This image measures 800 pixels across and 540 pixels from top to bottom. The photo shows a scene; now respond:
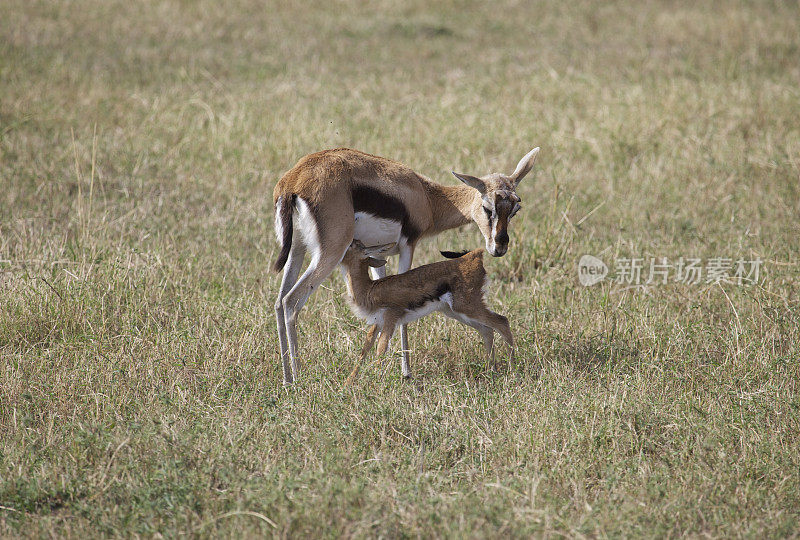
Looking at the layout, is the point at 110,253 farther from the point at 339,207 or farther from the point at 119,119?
the point at 119,119

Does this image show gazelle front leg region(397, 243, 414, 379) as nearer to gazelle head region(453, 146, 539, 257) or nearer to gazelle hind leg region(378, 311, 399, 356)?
gazelle hind leg region(378, 311, 399, 356)

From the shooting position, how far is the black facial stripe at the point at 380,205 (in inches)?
193

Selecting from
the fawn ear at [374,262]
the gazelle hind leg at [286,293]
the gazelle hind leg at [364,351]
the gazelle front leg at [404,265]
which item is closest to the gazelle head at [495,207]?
the gazelle front leg at [404,265]

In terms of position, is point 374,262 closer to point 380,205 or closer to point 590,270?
point 380,205

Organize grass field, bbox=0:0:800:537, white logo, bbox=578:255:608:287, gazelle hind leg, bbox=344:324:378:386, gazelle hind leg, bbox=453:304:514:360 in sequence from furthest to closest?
white logo, bbox=578:255:608:287 → gazelle hind leg, bbox=453:304:514:360 → gazelle hind leg, bbox=344:324:378:386 → grass field, bbox=0:0:800:537

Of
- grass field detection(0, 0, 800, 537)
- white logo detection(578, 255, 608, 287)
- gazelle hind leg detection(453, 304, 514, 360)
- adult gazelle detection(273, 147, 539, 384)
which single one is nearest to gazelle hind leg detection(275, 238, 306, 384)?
adult gazelle detection(273, 147, 539, 384)

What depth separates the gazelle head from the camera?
16.5 ft

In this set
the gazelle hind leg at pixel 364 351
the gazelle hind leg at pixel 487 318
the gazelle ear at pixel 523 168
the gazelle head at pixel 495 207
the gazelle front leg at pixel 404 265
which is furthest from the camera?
the gazelle ear at pixel 523 168

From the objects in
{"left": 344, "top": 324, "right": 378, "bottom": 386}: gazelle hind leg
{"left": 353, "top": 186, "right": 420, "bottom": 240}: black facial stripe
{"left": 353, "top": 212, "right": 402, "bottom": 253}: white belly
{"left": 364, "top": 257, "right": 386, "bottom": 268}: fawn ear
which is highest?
{"left": 353, "top": 186, "right": 420, "bottom": 240}: black facial stripe

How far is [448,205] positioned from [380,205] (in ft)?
2.28

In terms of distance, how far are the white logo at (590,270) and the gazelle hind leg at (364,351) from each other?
2074 mm

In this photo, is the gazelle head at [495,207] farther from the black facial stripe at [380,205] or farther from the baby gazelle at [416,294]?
the black facial stripe at [380,205]

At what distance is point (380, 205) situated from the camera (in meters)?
4.99

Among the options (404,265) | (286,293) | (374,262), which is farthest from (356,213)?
(286,293)
